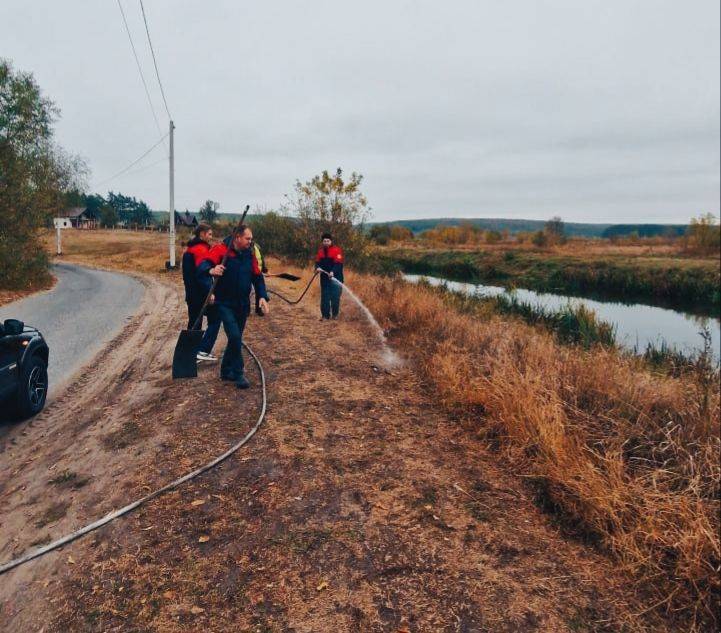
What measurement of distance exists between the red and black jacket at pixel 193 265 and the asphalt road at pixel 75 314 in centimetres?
217

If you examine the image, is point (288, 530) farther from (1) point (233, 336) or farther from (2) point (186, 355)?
(2) point (186, 355)

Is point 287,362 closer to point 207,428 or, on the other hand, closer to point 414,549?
point 207,428

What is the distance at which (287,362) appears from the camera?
779 centimetres

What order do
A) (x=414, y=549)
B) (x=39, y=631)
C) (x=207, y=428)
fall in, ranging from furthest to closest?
(x=207, y=428) → (x=414, y=549) → (x=39, y=631)

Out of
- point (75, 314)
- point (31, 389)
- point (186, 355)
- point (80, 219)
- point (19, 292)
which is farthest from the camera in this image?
point (80, 219)

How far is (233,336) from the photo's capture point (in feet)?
20.8

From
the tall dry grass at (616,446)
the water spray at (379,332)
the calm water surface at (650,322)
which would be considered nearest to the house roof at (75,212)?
the calm water surface at (650,322)

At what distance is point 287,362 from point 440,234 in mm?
67988

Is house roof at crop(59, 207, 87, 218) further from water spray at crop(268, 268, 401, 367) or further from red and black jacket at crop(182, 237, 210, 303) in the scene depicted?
red and black jacket at crop(182, 237, 210, 303)

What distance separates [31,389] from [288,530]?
390cm

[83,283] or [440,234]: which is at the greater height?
[440,234]

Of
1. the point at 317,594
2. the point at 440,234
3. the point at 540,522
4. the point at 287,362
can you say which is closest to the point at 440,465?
the point at 540,522

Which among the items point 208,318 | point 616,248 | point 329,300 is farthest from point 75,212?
point 208,318

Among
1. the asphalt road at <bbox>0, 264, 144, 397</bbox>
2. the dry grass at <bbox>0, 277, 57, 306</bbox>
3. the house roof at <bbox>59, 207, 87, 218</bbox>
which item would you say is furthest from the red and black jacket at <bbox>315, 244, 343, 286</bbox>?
the house roof at <bbox>59, 207, 87, 218</bbox>
